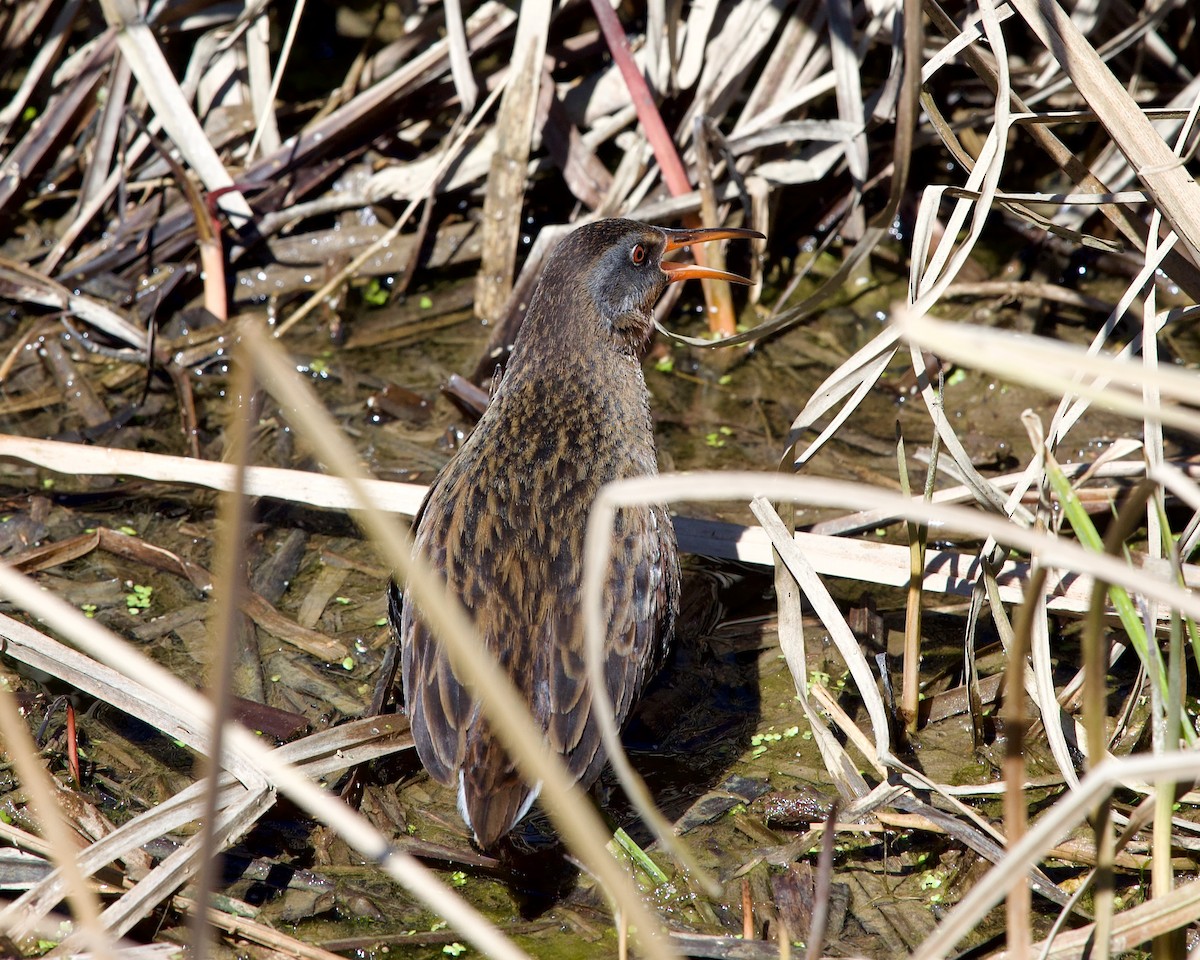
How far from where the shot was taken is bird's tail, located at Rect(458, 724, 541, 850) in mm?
2498

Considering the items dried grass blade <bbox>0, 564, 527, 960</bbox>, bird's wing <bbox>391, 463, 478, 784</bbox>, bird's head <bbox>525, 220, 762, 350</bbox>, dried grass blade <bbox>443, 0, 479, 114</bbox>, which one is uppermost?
dried grass blade <bbox>443, 0, 479, 114</bbox>

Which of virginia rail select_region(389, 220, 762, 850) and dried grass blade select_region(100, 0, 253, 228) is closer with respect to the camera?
virginia rail select_region(389, 220, 762, 850)

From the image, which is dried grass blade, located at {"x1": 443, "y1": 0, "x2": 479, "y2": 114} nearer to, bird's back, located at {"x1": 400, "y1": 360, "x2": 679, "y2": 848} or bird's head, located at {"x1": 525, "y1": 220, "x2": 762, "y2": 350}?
bird's head, located at {"x1": 525, "y1": 220, "x2": 762, "y2": 350}

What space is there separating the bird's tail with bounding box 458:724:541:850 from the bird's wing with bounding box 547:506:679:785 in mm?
128

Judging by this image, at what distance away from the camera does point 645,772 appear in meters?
3.04

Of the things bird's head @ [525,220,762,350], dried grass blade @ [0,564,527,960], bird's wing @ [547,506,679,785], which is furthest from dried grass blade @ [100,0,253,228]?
dried grass blade @ [0,564,527,960]

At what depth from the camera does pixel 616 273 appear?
3.49 meters

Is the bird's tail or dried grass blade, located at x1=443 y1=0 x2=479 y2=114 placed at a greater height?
dried grass blade, located at x1=443 y1=0 x2=479 y2=114

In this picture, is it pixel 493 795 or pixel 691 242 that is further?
pixel 691 242

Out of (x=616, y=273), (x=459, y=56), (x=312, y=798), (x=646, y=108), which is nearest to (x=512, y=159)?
(x=459, y=56)

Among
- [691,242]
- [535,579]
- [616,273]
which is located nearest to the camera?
[535,579]

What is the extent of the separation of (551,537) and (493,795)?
2.02 ft

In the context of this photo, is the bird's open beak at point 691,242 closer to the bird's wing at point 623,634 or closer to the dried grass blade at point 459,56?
the bird's wing at point 623,634

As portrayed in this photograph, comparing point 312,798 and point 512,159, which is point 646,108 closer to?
point 512,159
